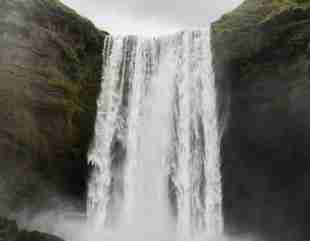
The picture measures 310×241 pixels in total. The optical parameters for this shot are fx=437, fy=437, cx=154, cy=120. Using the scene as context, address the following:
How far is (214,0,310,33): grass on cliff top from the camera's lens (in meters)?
24.9

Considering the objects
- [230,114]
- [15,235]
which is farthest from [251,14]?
[15,235]

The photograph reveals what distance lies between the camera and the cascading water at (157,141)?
23.5 metres

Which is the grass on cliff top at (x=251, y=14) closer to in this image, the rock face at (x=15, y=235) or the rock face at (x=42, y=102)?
the rock face at (x=42, y=102)

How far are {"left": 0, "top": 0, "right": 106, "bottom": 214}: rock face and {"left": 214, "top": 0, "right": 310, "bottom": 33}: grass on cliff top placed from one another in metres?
8.61

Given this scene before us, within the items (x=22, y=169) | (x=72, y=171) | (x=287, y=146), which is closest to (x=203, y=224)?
(x=287, y=146)

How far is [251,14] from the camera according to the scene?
25625 millimetres

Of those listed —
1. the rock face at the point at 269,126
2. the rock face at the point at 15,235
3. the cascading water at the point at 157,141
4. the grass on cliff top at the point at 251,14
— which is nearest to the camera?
the rock face at the point at 15,235

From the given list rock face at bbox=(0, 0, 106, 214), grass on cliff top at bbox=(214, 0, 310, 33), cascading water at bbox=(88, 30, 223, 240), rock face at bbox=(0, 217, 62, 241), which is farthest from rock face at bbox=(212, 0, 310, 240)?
rock face at bbox=(0, 217, 62, 241)

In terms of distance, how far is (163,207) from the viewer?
23.8 metres

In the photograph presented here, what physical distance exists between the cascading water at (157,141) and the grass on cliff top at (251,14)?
1547 mm

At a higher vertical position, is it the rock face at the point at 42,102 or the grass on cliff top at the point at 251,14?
the grass on cliff top at the point at 251,14

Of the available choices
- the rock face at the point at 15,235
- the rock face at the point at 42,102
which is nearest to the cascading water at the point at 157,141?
the rock face at the point at 42,102

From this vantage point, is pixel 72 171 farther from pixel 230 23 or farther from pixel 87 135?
pixel 230 23

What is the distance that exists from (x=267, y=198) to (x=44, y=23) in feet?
51.3
